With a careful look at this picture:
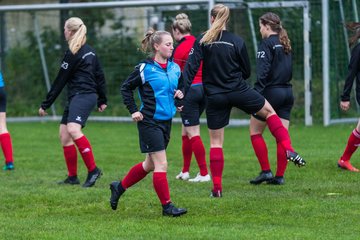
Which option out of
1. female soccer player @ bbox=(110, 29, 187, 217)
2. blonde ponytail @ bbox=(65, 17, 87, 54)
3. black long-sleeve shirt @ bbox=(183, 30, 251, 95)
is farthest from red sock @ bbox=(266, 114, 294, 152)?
blonde ponytail @ bbox=(65, 17, 87, 54)

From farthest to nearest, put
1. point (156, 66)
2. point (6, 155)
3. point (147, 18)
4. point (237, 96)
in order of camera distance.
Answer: point (147, 18) < point (6, 155) < point (237, 96) < point (156, 66)

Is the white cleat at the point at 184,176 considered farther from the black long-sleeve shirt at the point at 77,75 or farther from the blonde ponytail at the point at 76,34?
the blonde ponytail at the point at 76,34

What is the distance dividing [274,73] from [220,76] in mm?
1221

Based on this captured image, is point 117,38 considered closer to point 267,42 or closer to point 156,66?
point 267,42

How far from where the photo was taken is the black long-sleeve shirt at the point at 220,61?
9.90m

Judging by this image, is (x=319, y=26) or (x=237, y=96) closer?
(x=237, y=96)

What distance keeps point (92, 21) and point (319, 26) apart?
17.5 ft

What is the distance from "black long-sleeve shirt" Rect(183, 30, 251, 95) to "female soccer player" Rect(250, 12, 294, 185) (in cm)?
75

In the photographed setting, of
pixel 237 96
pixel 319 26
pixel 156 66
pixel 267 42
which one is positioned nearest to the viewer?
pixel 156 66

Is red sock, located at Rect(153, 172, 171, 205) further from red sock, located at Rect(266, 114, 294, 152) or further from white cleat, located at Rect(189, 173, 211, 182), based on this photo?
white cleat, located at Rect(189, 173, 211, 182)

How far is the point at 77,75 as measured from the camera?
37.3 feet

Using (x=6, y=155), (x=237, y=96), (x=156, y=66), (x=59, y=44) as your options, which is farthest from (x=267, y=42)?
(x=59, y=44)

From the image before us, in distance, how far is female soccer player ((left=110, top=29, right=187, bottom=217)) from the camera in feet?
29.4

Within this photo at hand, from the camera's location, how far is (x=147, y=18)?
2178cm
